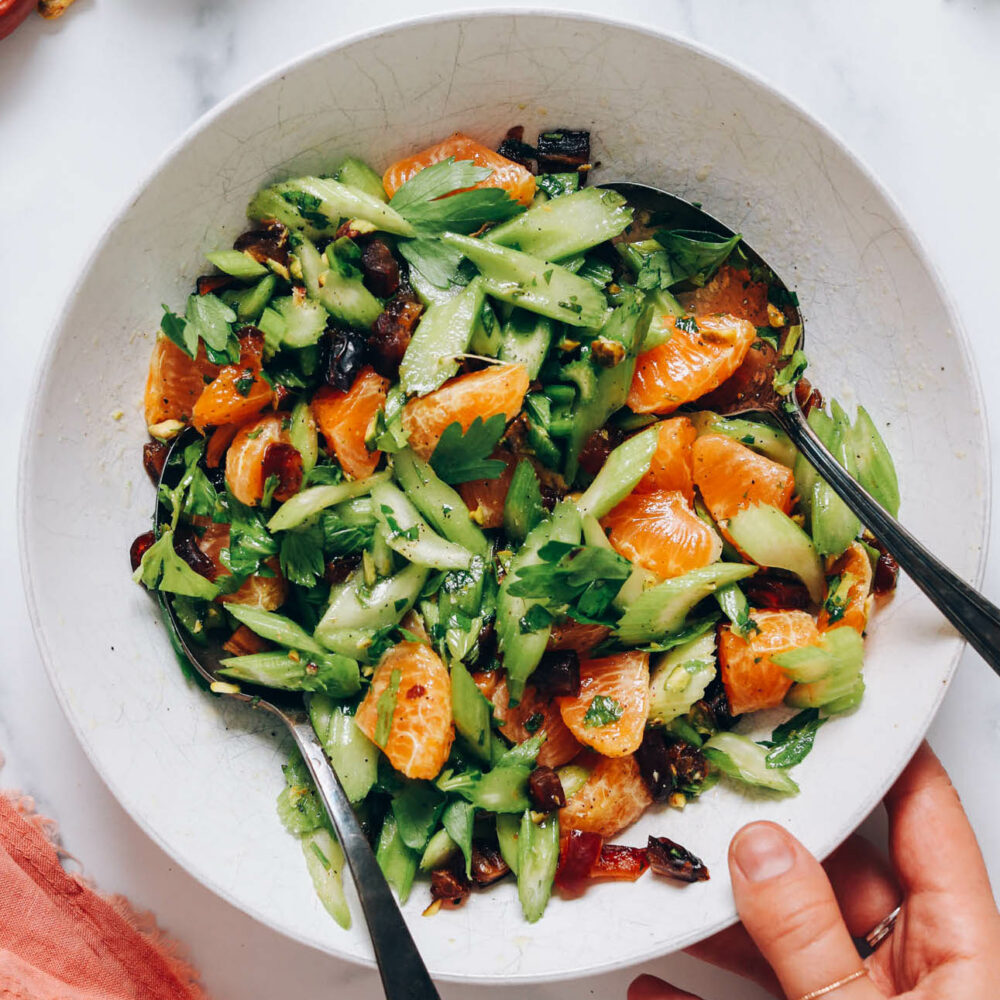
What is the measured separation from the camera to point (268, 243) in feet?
7.93

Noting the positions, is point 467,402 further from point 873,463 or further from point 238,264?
point 873,463

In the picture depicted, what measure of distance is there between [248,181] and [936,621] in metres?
2.14

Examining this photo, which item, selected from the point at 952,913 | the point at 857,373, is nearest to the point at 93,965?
the point at 952,913

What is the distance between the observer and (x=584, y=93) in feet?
8.08

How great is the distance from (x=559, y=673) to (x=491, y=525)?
1.42 ft

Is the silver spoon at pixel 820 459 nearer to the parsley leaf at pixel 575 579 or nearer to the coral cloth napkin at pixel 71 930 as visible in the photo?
the parsley leaf at pixel 575 579

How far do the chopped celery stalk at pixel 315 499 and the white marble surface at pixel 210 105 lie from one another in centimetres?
101

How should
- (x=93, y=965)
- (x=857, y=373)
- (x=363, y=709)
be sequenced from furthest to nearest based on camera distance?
(x=93, y=965) → (x=857, y=373) → (x=363, y=709)

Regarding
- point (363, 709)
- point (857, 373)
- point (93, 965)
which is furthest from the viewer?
point (93, 965)

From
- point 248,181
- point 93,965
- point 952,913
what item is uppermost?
point 248,181

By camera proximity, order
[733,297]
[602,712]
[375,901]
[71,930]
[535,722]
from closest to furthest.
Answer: [375,901] → [602,712] → [535,722] → [733,297] → [71,930]

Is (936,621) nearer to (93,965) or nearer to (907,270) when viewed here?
(907,270)

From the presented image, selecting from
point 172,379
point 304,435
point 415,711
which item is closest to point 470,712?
point 415,711

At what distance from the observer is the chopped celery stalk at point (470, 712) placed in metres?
2.30
